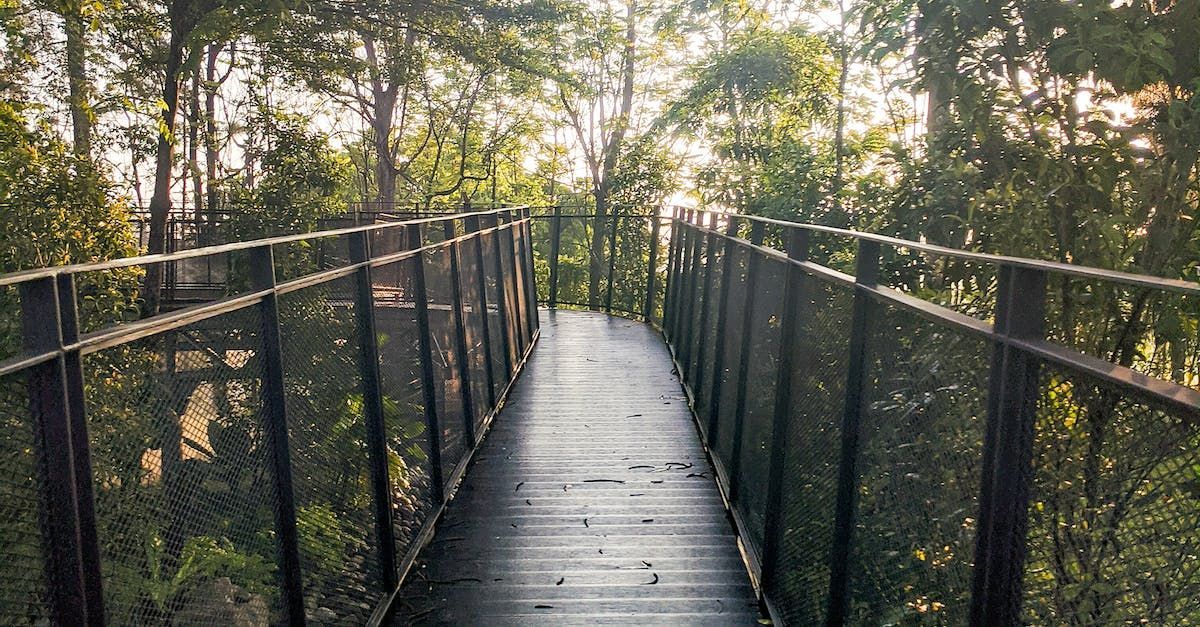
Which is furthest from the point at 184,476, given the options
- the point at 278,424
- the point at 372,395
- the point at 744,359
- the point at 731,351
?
the point at 731,351

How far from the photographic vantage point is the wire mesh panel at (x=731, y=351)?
20.6 ft

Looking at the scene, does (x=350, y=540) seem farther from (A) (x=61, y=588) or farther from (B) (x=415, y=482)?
(A) (x=61, y=588)

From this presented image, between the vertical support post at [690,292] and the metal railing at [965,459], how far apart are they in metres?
4.39

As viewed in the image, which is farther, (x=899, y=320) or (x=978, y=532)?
(x=899, y=320)

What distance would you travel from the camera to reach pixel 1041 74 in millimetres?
5254

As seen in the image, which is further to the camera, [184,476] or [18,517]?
[184,476]

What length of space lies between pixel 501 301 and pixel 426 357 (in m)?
4.19

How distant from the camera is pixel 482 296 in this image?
8.21 meters

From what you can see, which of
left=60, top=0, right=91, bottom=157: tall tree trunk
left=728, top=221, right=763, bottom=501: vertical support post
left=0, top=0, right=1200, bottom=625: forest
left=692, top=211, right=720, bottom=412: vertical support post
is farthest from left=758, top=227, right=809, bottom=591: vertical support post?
left=60, top=0, right=91, bottom=157: tall tree trunk

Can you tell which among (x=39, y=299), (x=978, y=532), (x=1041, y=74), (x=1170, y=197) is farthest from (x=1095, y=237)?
(x=39, y=299)

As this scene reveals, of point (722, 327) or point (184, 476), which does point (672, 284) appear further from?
point (184, 476)

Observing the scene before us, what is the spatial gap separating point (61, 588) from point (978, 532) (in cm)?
180

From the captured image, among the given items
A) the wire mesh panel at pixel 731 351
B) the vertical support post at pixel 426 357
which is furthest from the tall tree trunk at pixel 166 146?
the wire mesh panel at pixel 731 351

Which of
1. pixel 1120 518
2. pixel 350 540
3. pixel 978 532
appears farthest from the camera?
pixel 350 540
